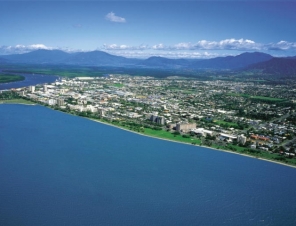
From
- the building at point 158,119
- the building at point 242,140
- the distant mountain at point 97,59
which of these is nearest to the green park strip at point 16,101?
the building at point 158,119

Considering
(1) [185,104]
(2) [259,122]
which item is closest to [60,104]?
(1) [185,104]

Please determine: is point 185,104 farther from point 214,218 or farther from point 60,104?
point 214,218

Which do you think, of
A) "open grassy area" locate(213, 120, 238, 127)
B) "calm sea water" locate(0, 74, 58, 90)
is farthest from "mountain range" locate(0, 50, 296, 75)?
"open grassy area" locate(213, 120, 238, 127)

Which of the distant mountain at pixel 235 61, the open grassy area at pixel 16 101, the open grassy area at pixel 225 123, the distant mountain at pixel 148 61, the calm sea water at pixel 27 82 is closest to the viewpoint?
the open grassy area at pixel 225 123

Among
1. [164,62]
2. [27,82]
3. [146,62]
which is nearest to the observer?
[27,82]

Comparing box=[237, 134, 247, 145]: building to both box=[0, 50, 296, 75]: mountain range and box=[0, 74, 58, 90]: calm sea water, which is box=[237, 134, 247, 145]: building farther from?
box=[0, 50, 296, 75]: mountain range

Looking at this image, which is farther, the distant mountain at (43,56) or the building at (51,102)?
the distant mountain at (43,56)

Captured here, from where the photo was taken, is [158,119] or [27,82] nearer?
[158,119]

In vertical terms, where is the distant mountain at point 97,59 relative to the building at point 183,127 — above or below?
above

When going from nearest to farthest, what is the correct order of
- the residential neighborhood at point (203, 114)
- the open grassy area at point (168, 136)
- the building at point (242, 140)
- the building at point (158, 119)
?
the building at point (242, 140) → the open grassy area at point (168, 136) → the residential neighborhood at point (203, 114) → the building at point (158, 119)

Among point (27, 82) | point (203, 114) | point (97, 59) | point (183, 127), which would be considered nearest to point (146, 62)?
point (97, 59)

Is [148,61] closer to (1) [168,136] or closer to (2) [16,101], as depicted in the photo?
(2) [16,101]

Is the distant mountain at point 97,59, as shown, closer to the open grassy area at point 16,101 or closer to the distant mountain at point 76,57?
the distant mountain at point 76,57
